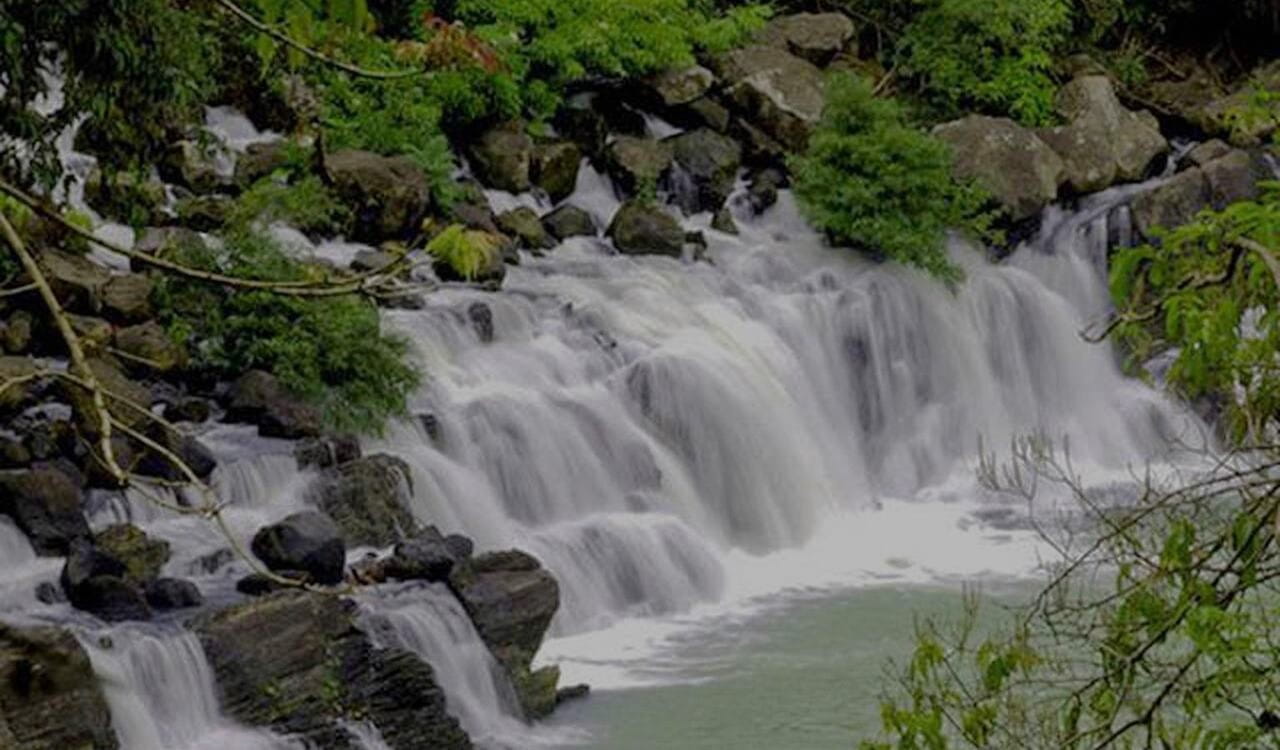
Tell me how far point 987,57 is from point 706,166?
440 centimetres

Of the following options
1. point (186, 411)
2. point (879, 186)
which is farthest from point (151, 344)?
point (879, 186)

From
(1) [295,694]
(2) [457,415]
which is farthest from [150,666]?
(2) [457,415]

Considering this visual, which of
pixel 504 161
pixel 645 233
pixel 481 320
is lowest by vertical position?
pixel 481 320

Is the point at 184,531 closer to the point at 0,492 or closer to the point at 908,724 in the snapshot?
the point at 0,492

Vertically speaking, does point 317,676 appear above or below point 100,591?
below

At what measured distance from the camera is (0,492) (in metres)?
8.87

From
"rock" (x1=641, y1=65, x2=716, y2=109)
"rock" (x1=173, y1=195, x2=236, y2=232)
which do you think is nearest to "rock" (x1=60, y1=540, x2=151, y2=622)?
"rock" (x1=173, y1=195, x2=236, y2=232)

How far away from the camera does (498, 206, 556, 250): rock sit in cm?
1507

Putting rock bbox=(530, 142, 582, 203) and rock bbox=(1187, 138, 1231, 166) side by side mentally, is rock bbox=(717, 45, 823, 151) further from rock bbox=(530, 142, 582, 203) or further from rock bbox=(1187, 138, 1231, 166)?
rock bbox=(1187, 138, 1231, 166)

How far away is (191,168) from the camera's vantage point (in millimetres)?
13875

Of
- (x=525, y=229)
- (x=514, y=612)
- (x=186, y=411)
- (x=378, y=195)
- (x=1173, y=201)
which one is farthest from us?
(x=1173, y=201)

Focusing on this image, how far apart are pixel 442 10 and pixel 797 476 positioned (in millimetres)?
7249

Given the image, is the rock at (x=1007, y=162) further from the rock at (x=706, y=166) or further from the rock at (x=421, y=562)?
the rock at (x=421, y=562)

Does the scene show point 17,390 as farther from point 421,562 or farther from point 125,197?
point 125,197
